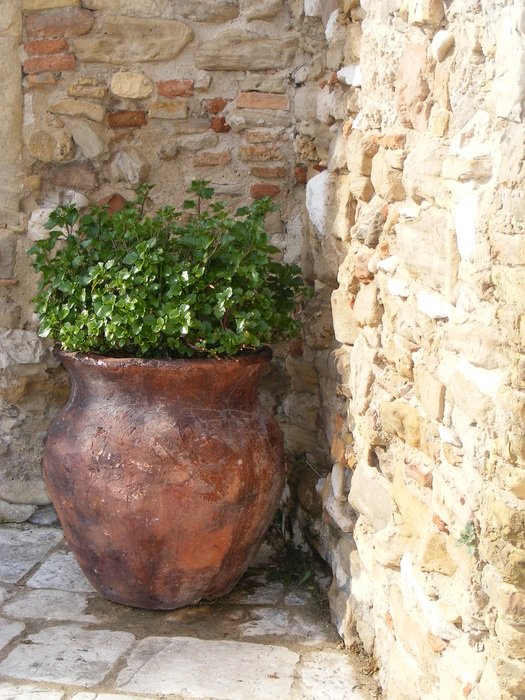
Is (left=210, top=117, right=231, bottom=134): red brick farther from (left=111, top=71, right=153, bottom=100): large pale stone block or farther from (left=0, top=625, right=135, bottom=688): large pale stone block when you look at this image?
(left=0, top=625, right=135, bottom=688): large pale stone block

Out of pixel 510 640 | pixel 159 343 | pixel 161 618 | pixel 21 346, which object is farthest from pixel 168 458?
pixel 510 640

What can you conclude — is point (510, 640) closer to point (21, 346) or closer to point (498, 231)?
point (498, 231)

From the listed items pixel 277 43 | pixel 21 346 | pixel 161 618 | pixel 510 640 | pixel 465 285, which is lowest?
pixel 161 618

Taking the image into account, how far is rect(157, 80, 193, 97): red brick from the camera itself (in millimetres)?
3434

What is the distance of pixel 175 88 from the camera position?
344 cm

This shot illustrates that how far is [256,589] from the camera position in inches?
126

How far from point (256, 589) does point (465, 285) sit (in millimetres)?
1641

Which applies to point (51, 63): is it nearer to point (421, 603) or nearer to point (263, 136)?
point (263, 136)

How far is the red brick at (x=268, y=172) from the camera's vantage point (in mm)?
3463

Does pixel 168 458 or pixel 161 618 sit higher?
pixel 168 458

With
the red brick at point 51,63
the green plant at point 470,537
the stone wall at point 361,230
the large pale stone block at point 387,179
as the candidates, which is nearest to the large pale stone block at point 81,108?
the stone wall at point 361,230

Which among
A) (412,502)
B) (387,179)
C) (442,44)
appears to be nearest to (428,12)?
(442,44)

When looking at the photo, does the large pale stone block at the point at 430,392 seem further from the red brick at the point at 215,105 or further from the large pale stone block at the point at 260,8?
the large pale stone block at the point at 260,8

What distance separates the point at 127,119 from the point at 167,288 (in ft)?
2.92
